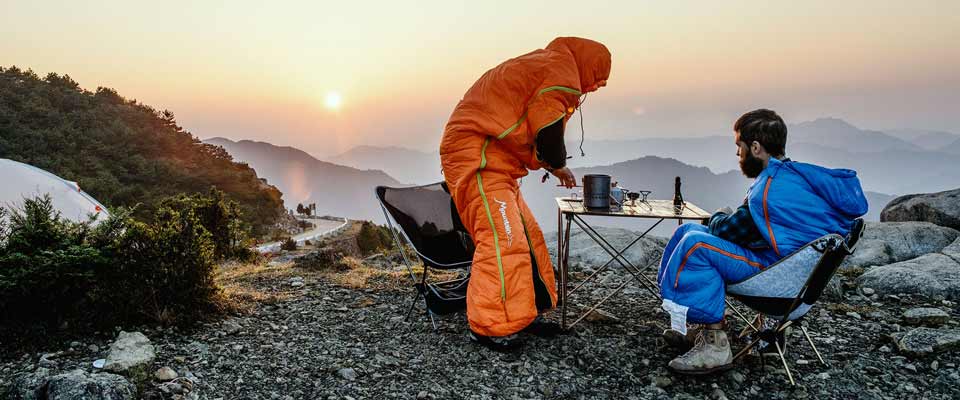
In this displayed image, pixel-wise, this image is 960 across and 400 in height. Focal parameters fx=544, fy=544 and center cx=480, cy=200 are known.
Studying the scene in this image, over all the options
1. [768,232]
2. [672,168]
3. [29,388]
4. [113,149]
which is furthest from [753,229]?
[672,168]

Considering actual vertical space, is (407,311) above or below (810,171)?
below

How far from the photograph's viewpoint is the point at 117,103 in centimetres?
3825

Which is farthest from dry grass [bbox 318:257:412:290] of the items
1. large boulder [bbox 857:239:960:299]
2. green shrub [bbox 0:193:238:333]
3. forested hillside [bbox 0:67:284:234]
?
forested hillside [bbox 0:67:284:234]

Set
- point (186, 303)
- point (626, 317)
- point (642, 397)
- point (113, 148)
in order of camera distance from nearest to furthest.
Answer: point (642, 397) → point (186, 303) → point (626, 317) → point (113, 148)

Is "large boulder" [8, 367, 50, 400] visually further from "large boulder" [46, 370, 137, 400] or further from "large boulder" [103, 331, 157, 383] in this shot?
"large boulder" [103, 331, 157, 383]

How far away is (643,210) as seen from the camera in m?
4.14

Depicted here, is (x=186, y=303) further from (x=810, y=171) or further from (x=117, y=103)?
(x=117, y=103)

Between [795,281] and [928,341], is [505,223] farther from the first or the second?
[928,341]

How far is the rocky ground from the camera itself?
10.7 ft

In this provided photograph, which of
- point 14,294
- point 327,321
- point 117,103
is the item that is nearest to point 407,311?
point 327,321

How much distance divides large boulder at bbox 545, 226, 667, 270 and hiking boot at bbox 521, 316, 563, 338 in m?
2.55

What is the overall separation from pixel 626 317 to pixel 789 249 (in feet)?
5.63

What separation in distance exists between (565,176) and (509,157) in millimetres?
455

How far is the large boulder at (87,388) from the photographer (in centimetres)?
269
